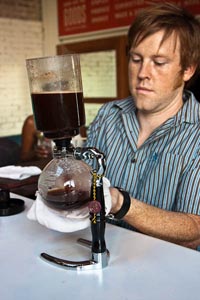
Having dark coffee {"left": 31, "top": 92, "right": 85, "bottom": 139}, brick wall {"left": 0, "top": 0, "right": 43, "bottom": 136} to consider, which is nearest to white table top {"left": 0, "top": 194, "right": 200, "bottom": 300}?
dark coffee {"left": 31, "top": 92, "right": 85, "bottom": 139}

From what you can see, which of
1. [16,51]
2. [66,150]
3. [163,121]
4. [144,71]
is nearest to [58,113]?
[66,150]

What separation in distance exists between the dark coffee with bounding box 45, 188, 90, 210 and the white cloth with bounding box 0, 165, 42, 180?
0.53 m

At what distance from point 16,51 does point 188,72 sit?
3635mm

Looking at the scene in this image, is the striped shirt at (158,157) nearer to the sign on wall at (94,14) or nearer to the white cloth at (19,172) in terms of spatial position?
the white cloth at (19,172)

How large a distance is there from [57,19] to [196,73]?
11.3 feet

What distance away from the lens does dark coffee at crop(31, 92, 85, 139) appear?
88 centimetres

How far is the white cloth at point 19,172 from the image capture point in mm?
1435

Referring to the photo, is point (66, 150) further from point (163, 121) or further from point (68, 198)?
point (163, 121)

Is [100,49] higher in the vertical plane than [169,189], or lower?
higher

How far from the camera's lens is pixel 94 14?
4.12 metres

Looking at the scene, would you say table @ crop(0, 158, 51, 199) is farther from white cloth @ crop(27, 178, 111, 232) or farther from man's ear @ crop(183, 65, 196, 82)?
man's ear @ crop(183, 65, 196, 82)

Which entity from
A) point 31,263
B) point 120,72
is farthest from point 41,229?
point 120,72

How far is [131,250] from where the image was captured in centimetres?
98

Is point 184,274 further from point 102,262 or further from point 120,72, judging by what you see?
point 120,72
